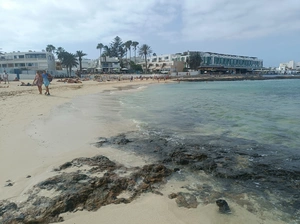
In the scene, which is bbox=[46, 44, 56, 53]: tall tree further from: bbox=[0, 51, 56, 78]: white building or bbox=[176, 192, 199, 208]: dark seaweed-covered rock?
bbox=[176, 192, 199, 208]: dark seaweed-covered rock

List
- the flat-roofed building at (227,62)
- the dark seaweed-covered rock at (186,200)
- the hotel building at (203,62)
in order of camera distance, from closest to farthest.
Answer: the dark seaweed-covered rock at (186,200)
the hotel building at (203,62)
the flat-roofed building at (227,62)

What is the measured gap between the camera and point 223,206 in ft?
10.2

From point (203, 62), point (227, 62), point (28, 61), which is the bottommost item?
point (28, 61)

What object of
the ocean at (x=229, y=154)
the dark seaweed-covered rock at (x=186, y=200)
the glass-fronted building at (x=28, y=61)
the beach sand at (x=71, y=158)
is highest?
the glass-fronted building at (x=28, y=61)

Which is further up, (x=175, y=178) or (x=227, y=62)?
(x=227, y=62)

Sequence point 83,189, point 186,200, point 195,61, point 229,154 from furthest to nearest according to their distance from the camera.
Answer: point 195,61, point 229,154, point 83,189, point 186,200

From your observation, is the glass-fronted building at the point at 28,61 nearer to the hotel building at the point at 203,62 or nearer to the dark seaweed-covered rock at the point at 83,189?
the hotel building at the point at 203,62

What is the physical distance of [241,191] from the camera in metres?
3.64

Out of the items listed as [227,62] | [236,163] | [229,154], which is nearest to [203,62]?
[227,62]

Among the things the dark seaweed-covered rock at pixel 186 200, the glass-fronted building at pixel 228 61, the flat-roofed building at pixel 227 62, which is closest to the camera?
the dark seaweed-covered rock at pixel 186 200

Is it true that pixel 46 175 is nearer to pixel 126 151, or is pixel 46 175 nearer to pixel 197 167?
pixel 126 151

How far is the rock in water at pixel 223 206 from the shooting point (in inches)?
120

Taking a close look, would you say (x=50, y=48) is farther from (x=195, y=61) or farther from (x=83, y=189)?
(x=83, y=189)

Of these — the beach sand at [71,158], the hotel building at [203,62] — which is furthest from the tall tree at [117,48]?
the beach sand at [71,158]
